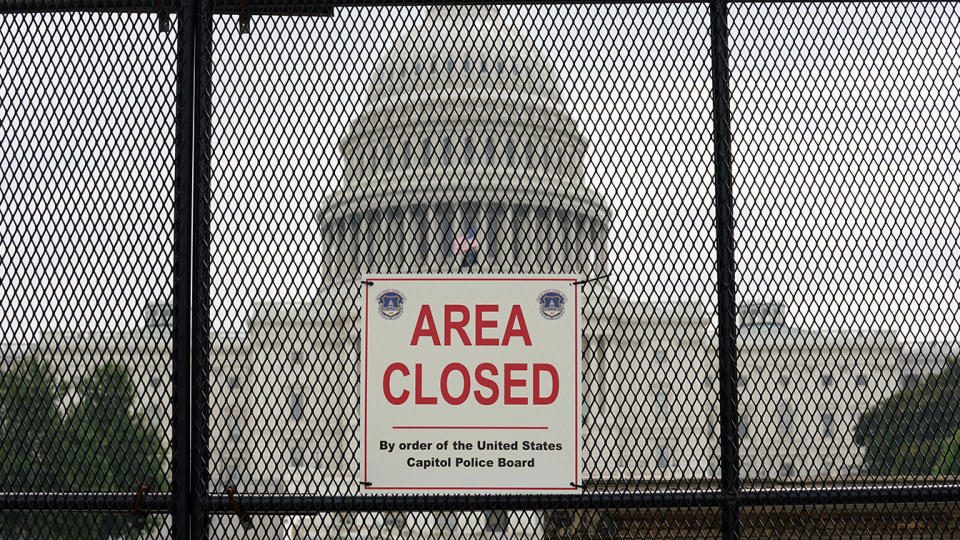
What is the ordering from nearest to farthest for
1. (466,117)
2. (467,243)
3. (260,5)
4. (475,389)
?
(475,389) < (260,5) < (467,243) < (466,117)

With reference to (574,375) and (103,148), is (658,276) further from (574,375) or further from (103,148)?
(103,148)

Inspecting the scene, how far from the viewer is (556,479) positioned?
110 inches

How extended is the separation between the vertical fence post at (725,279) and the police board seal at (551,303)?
497mm

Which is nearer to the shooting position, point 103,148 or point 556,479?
point 556,479

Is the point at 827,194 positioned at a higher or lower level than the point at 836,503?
higher

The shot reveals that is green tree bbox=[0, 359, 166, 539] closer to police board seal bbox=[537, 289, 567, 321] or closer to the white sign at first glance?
the white sign

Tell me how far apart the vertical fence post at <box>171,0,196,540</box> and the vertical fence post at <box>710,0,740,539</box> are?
1663 millimetres

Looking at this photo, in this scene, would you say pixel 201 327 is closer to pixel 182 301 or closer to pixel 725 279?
pixel 182 301

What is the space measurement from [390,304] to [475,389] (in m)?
0.37

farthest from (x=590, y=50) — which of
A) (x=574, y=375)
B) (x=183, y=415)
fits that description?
(x=183, y=415)

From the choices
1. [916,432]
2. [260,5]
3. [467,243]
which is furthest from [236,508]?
[916,432]

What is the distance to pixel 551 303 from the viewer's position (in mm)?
2822

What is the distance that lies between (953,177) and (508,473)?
176 centimetres

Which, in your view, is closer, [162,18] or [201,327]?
[201,327]
